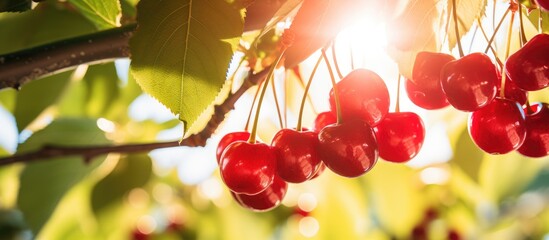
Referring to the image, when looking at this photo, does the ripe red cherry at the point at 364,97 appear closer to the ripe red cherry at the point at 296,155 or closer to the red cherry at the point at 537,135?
the ripe red cherry at the point at 296,155

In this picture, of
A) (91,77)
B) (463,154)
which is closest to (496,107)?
(463,154)

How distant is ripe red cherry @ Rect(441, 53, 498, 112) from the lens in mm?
674

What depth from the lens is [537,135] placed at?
75 cm

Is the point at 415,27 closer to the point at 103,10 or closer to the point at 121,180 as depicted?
the point at 103,10

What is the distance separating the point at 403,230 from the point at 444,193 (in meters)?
0.73

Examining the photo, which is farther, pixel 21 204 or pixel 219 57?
pixel 21 204

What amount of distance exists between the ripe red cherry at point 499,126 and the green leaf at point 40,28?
0.79 m

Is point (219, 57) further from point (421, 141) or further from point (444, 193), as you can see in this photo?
point (444, 193)

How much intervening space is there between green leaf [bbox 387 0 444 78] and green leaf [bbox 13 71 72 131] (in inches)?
31.1

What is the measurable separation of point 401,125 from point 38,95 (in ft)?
2.63

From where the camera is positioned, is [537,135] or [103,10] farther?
[103,10]

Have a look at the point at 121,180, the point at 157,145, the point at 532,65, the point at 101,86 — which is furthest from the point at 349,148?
the point at 121,180

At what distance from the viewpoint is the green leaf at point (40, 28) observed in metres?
1.24

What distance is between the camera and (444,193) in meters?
2.69
